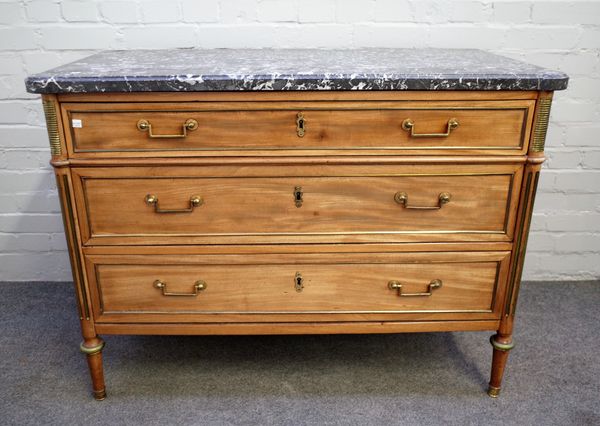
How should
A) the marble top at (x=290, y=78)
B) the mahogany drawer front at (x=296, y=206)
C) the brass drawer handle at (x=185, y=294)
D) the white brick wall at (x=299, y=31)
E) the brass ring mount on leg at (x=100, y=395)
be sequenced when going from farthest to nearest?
the white brick wall at (x=299, y=31) < the brass ring mount on leg at (x=100, y=395) < the brass drawer handle at (x=185, y=294) < the mahogany drawer front at (x=296, y=206) < the marble top at (x=290, y=78)

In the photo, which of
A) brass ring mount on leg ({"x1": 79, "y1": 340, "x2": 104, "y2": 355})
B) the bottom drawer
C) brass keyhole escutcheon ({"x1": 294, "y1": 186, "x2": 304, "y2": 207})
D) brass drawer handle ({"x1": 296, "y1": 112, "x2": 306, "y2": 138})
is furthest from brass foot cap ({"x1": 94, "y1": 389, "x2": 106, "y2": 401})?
brass drawer handle ({"x1": 296, "y1": 112, "x2": 306, "y2": 138})

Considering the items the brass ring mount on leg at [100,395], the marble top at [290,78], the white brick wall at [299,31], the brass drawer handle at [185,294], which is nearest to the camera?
the marble top at [290,78]

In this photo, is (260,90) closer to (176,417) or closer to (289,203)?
(289,203)

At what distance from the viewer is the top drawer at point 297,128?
1401 mm

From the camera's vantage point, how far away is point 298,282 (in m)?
1.60

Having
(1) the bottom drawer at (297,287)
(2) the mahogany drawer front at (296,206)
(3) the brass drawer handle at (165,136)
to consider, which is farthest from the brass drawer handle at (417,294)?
(3) the brass drawer handle at (165,136)

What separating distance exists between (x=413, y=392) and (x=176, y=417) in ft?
2.56

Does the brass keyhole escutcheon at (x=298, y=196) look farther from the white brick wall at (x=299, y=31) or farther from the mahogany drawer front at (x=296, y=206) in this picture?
the white brick wall at (x=299, y=31)

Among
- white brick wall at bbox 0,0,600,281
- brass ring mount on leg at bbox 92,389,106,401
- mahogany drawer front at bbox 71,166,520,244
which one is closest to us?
mahogany drawer front at bbox 71,166,520,244

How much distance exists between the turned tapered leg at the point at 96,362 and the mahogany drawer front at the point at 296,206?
352mm

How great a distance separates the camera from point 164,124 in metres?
1.42

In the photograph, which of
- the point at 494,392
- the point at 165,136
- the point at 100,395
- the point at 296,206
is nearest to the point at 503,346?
the point at 494,392

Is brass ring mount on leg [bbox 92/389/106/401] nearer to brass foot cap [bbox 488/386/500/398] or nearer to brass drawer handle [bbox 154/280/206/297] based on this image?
brass drawer handle [bbox 154/280/206/297]

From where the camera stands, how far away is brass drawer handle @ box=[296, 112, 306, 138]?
1406 mm
